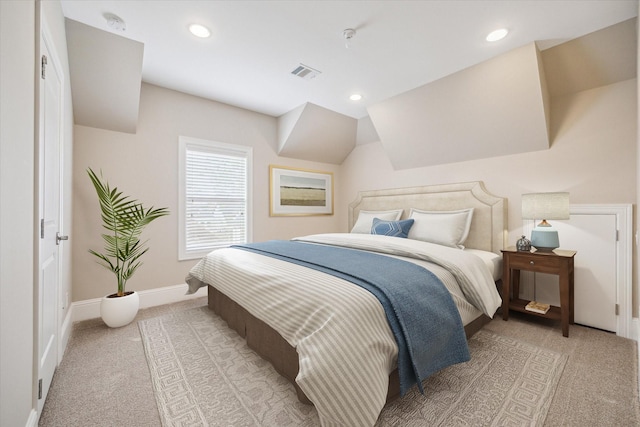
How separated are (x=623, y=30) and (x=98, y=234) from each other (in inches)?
191

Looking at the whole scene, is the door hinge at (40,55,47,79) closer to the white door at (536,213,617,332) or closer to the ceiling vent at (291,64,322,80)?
the ceiling vent at (291,64,322,80)

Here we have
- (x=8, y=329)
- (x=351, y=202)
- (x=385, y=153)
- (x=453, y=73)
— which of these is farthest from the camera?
(x=351, y=202)

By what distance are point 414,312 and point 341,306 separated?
1.31ft

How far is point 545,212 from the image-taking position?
2.30m

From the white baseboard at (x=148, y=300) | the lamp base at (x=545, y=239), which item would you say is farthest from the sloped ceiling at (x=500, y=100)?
the white baseboard at (x=148, y=300)

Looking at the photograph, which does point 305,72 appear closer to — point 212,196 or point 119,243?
point 212,196

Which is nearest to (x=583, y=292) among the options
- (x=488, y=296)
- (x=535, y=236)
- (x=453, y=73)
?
(x=535, y=236)

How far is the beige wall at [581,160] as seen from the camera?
7.29 ft

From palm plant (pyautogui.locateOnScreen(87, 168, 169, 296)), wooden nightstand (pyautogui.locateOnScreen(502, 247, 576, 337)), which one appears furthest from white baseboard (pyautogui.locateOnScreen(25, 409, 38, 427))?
wooden nightstand (pyautogui.locateOnScreen(502, 247, 576, 337))

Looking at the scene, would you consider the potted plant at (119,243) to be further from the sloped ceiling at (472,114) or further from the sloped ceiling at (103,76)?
the sloped ceiling at (472,114)

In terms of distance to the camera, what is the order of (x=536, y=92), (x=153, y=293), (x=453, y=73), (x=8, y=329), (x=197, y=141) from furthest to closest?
(x=197, y=141) < (x=153, y=293) < (x=453, y=73) < (x=536, y=92) < (x=8, y=329)

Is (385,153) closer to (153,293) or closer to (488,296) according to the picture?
(488,296)

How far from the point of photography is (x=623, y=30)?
1981 mm

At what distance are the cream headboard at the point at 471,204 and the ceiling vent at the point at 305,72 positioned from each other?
195 centimetres
